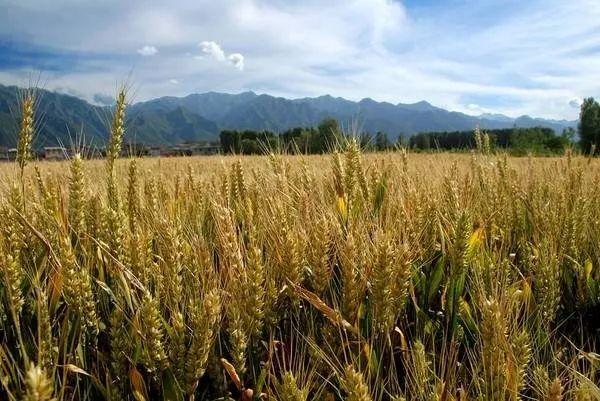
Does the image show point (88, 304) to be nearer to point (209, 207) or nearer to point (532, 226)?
point (209, 207)

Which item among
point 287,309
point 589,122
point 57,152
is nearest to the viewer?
point 287,309

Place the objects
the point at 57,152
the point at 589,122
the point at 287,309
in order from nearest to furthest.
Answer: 1. the point at 287,309
2. the point at 57,152
3. the point at 589,122

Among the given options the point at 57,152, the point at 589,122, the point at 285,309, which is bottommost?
the point at 285,309

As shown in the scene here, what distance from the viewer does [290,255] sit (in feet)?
4.44

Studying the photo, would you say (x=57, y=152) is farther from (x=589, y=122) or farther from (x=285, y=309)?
(x=589, y=122)

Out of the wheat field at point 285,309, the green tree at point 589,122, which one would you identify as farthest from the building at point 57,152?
the green tree at point 589,122

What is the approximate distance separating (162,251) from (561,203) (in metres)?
2.03

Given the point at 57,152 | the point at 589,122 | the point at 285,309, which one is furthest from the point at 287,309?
the point at 589,122

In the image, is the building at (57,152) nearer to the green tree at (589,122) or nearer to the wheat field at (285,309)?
the wheat field at (285,309)

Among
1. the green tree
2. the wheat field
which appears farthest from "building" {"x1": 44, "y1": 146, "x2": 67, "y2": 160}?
the green tree

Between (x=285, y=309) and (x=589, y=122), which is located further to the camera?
(x=589, y=122)

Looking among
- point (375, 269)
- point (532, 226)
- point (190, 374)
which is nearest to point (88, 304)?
point (190, 374)

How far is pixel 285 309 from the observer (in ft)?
4.83

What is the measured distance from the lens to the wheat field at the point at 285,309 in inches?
41.3
